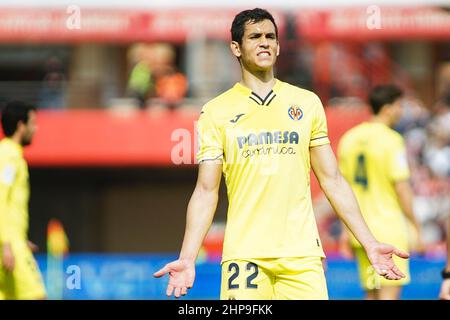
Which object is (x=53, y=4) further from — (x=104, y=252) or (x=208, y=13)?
(x=104, y=252)

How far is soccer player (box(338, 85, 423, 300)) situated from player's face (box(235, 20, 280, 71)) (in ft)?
12.2

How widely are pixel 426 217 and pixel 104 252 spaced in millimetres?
7558

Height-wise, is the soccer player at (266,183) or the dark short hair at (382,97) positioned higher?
the dark short hair at (382,97)

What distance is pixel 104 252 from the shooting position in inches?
968

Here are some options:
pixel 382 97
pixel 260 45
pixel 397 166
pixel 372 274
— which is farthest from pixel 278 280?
pixel 382 97

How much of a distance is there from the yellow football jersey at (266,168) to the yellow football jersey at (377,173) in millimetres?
3583

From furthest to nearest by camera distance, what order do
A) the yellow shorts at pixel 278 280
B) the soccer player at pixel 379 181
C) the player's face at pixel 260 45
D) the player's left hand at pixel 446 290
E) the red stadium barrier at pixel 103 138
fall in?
the red stadium barrier at pixel 103 138 → the soccer player at pixel 379 181 → the player's left hand at pixel 446 290 → the player's face at pixel 260 45 → the yellow shorts at pixel 278 280

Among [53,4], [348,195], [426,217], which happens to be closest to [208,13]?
[53,4]

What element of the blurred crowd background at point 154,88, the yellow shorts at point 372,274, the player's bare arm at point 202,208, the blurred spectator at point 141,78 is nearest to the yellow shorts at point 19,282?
the player's bare arm at point 202,208

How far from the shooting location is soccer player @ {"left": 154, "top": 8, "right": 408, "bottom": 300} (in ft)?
22.0

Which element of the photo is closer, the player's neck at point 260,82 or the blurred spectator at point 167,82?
the player's neck at point 260,82

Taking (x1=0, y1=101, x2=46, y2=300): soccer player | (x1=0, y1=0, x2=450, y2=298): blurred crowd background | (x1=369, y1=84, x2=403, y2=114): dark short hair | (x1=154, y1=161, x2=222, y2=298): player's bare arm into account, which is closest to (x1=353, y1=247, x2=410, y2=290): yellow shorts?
(x1=369, y1=84, x2=403, y2=114): dark short hair

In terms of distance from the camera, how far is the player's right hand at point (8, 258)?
900cm

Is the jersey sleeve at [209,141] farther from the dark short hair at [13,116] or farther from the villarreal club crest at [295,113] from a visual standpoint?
the dark short hair at [13,116]
